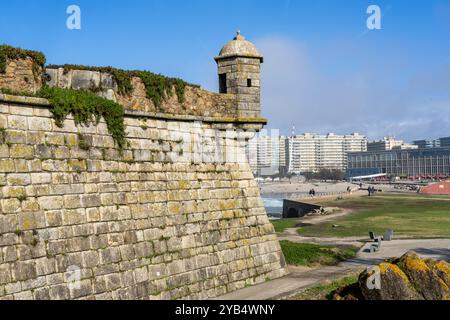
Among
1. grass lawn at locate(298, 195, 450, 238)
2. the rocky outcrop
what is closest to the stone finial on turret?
the rocky outcrop

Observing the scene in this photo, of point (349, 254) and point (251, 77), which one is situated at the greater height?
point (251, 77)

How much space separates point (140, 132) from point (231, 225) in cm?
413

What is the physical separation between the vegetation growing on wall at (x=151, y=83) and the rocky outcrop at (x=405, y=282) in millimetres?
7422

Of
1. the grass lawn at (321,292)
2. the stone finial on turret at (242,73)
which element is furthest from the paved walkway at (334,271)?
the stone finial on turret at (242,73)

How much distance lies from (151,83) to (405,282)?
857 centimetres

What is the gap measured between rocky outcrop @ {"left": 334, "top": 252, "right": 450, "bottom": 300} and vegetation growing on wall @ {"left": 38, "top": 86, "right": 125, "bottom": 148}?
7.08 meters

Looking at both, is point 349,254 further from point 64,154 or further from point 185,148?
point 64,154

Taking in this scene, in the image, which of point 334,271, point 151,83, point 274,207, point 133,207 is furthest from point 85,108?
point 274,207

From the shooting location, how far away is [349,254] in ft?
68.4

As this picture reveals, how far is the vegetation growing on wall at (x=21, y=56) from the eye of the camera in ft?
33.9

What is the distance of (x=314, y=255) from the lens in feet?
63.5

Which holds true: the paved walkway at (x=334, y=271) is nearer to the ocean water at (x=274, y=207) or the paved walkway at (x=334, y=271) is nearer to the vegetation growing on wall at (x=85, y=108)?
the vegetation growing on wall at (x=85, y=108)

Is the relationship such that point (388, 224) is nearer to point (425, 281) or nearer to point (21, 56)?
point (425, 281)
